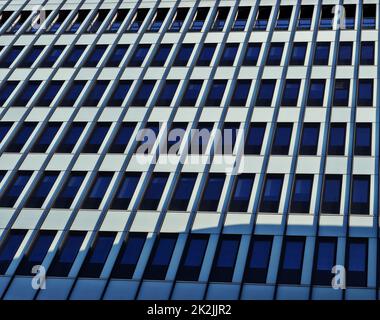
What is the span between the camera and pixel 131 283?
1282 inches

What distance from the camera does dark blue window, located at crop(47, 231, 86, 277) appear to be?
1328 inches

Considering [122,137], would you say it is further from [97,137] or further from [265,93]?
[265,93]

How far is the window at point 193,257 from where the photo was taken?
3278 centimetres

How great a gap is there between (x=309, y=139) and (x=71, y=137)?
1449 centimetres

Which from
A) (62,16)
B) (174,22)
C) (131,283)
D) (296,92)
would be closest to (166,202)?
(131,283)

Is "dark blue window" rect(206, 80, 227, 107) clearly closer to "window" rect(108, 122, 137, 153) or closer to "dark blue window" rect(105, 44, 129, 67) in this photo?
"window" rect(108, 122, 137, 153)

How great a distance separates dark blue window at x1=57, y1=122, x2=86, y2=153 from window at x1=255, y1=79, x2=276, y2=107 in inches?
439

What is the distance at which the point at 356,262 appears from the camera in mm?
32344

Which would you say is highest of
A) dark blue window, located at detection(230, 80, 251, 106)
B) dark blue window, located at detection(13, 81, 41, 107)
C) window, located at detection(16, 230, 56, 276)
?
dark blue window, located at detection(230, 80, 251, 106)

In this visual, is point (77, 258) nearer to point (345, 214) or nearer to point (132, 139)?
point (132, 139)

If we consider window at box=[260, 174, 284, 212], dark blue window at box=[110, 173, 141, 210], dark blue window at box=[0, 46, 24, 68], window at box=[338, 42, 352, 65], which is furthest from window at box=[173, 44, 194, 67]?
window at box=[260, 174, 284, 212]

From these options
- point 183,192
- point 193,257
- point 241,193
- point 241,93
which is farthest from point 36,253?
point 241,93

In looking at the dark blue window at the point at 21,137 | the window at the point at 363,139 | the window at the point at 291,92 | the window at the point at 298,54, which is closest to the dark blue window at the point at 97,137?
the dark blue window at the point at 21,137

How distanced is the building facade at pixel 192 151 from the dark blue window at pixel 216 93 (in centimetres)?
13
